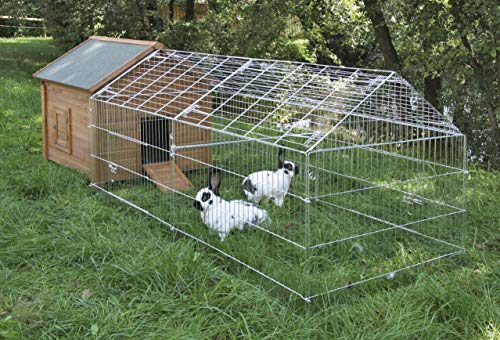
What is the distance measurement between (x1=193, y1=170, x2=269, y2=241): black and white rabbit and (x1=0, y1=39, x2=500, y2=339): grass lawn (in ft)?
0.86

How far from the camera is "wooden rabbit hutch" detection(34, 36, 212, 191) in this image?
665 cm

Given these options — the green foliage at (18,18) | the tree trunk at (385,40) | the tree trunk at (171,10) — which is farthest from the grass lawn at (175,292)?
the green foliage at (18,18)

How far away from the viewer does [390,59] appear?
390 inches

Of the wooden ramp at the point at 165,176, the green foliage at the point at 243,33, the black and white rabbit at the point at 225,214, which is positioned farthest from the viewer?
the green foliage at the point at 243,33

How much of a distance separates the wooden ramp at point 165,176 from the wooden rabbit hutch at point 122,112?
0.01 meters

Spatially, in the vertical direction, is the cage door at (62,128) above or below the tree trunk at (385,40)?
below

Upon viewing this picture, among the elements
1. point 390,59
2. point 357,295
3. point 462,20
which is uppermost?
point 462,20

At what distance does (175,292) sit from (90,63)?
4.05m

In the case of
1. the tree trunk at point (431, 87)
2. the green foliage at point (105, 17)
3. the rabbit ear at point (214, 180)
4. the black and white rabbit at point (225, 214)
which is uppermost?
the green foliage at point (105, 17)

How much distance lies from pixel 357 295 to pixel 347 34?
869cm

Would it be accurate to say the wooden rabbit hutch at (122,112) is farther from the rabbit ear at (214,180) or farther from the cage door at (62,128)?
the rabbit ear at (214,180)

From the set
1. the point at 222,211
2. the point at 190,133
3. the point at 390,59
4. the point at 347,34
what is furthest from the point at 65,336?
the point at 347,34

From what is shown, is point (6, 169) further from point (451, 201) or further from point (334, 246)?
point (451, 201)

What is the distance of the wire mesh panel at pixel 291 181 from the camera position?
15.3 ft
